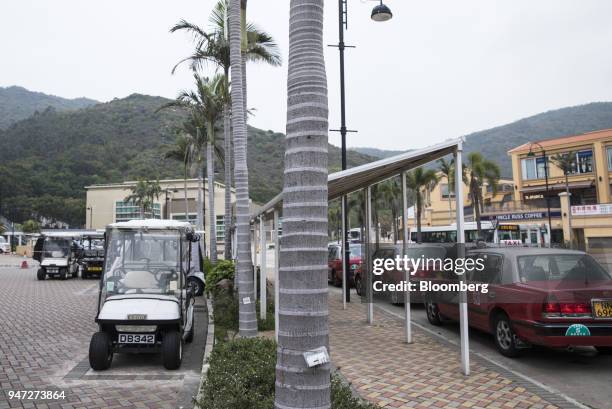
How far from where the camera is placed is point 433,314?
10.1 metres

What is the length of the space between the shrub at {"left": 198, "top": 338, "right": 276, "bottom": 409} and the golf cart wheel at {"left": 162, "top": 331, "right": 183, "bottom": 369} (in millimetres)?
952

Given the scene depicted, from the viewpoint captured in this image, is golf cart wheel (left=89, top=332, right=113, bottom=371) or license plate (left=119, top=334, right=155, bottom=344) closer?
golf cart wheel (left=89, top=332, right=113, bottom=371)

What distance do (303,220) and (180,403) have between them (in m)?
4.02

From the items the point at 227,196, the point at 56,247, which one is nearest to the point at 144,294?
the point at 227,196

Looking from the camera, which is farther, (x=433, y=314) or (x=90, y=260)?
(x=90, y=260)

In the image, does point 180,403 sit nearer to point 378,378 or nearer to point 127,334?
point 127,334

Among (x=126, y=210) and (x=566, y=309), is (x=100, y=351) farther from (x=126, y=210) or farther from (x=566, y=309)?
(x=126, y=210)

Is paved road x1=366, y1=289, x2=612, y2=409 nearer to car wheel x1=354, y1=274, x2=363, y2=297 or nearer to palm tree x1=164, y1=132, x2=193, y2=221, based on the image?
car wheel x1=354, y1=274, x2=363, y2=297

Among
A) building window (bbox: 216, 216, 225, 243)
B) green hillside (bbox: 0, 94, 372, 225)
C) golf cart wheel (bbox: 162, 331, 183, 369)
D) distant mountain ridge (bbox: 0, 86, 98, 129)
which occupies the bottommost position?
golf cart wheel (bbox: 162, 331, 183, 369)

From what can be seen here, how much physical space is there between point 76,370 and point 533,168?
161ft

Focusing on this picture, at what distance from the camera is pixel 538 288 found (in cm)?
664

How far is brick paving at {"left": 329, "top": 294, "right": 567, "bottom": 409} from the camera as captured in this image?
541 cm

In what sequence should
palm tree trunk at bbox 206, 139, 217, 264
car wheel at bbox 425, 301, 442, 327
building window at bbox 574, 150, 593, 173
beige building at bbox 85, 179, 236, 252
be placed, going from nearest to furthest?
car wheel at bbox 425, 301, 442, 327 < palm tree trunk at bbox 206, 139, 217, 264 < building window at bbox 574, 150, 593, 173 < beige building at bbox 85, 179, 236, 252
